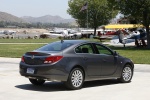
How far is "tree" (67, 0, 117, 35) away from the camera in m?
84.1

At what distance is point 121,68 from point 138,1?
22097mm

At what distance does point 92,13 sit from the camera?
279ft

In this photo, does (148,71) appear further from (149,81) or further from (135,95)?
(135,95)

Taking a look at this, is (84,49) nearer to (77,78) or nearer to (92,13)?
(77,78)

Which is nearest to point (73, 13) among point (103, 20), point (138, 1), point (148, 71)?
point (103, 20)

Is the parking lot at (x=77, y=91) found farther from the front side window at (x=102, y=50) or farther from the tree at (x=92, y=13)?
the tree at (x=92, y=13)

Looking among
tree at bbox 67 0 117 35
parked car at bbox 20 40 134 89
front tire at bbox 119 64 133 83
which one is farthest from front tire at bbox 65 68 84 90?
tree at bbox 67 0 117 35

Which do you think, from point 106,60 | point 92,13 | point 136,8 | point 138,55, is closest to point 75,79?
point 106,60

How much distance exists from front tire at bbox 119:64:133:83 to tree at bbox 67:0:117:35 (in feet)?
231

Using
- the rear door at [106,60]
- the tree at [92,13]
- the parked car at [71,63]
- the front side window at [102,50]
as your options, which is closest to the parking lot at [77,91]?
the parked car at [71,63]

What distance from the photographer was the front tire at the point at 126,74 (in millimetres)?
12602

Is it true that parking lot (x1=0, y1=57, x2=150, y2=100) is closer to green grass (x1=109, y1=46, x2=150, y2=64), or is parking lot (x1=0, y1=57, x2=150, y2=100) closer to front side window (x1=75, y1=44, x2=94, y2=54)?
front side window (x1=75, y1=44, x2=94, y2=54)

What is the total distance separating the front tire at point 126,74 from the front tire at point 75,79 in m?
2.03

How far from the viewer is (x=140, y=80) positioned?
1323cm
